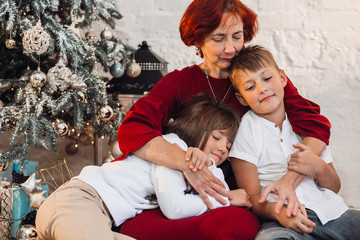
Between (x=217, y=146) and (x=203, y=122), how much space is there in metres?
0.11

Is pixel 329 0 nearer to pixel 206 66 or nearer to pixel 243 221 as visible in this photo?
pixel 206 66

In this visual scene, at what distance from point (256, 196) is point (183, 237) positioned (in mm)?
326

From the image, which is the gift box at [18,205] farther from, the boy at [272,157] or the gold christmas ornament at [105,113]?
the boy at [272,157]

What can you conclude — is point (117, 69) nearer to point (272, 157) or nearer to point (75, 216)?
point (272, 157)

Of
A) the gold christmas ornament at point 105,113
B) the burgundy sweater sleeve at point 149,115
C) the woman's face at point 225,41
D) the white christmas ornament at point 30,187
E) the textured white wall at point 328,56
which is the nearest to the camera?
the burgundy sweater sleeve at point 149,115

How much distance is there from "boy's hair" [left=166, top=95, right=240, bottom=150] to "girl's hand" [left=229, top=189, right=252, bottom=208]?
23 centimetres

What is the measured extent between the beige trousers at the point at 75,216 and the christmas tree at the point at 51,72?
0.79 meters

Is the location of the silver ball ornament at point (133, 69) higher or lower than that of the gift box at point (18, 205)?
higher

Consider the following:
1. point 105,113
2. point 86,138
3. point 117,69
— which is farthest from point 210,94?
point 86,138

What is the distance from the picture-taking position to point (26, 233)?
75.4 inches

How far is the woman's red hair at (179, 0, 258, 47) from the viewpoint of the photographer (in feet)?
5.60

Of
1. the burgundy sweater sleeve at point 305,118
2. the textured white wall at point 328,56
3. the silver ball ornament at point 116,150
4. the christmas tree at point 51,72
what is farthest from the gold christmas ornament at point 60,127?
the textured white wall at point 328,56

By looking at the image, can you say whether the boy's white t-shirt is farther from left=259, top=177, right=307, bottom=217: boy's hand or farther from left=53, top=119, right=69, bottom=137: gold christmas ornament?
left=53, top=119, right=69, bottom=137: gold christmas ornament

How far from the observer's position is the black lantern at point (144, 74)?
267 cm
